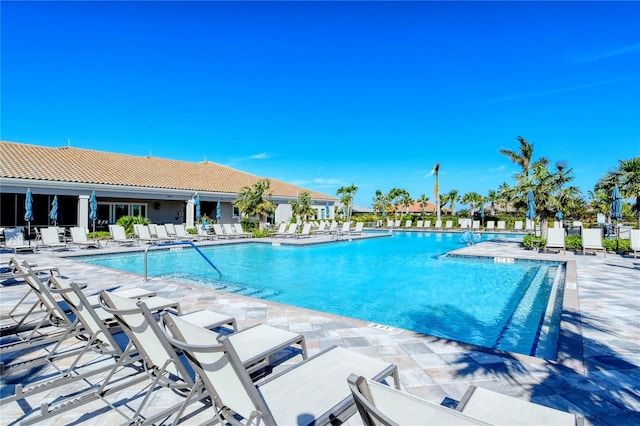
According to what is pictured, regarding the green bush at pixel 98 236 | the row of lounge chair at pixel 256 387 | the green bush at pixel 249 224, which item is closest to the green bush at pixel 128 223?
A: the green bush at pixel 98 236

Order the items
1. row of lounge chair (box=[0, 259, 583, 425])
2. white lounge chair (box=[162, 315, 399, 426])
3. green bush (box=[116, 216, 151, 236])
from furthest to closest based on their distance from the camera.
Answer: green bush (box=[116, 216, 151, 236]) → white lounge chair (box=[162, 315, 399, 426]) → row of lounge chair (box=[0, 259, 583, 425])

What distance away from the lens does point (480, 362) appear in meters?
3.64

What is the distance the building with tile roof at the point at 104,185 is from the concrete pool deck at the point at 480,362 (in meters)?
13.5

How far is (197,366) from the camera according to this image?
2.12 metres

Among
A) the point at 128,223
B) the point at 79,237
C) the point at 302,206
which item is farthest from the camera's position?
the point at 302,206

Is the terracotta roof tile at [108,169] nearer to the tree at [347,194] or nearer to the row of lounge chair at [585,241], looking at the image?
the tree at [347,194]

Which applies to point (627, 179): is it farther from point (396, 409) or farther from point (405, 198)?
point (405, 198)

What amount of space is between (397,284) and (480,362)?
620 cm

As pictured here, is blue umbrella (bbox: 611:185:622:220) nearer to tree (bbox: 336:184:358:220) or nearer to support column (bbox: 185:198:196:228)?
support column (bbox: 185:198:196:228)

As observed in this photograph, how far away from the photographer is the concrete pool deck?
9.18 ft

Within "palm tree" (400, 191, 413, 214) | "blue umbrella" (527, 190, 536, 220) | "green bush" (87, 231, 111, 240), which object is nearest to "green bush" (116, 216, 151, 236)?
"green bush" (87, 231, 111, 240)

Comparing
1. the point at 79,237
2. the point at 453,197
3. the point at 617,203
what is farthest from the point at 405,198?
the point at 79,237

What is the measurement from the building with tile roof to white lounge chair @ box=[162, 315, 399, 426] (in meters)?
19.0

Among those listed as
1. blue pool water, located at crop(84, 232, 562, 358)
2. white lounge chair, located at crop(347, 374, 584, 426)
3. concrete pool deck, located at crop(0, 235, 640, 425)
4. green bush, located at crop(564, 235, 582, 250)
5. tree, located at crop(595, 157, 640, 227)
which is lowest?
blue pool water, located at crop(84, 232, 562, 358)
